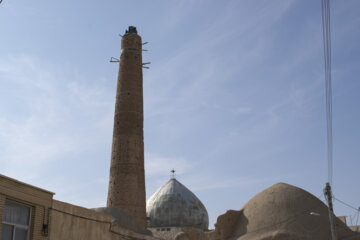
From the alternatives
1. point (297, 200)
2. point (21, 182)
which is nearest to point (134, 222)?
point (297, 200)

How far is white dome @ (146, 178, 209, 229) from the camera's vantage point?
39594 millimetres

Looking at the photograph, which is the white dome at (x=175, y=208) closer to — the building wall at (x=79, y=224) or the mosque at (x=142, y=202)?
the mosque at (x=142, y=202)

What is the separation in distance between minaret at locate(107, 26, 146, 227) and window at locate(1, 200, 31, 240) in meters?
15.4

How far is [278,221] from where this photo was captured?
27.1 m

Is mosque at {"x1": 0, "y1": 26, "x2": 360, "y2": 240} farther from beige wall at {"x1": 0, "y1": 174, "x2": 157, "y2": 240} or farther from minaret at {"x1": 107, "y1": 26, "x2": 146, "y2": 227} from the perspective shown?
beige wall at {"x1": 0, "y1": 174, "x2": 157, "y2": 240}

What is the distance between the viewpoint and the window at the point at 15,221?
1065 centimetres

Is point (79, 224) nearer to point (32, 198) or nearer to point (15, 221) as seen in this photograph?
point (32, 198)

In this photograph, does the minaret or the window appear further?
the minaret

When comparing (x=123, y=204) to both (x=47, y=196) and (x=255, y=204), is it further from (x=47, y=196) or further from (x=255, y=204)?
(x=47, y=196)

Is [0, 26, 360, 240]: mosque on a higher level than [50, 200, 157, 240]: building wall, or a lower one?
higher

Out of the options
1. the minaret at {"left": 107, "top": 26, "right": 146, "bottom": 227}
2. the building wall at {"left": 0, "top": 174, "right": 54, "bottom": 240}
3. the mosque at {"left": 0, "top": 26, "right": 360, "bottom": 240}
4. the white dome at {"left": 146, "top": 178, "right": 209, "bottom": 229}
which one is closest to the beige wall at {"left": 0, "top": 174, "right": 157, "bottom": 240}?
the building wall at {"left": 0, "top": 174, "right": 54, "bottom": 240}

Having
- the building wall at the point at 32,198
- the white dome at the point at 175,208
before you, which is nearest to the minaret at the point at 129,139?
the white dome at the point at 175,208

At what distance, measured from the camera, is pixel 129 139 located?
27.8 meters

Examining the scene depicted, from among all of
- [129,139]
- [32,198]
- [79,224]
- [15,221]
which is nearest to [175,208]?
[129,139]
